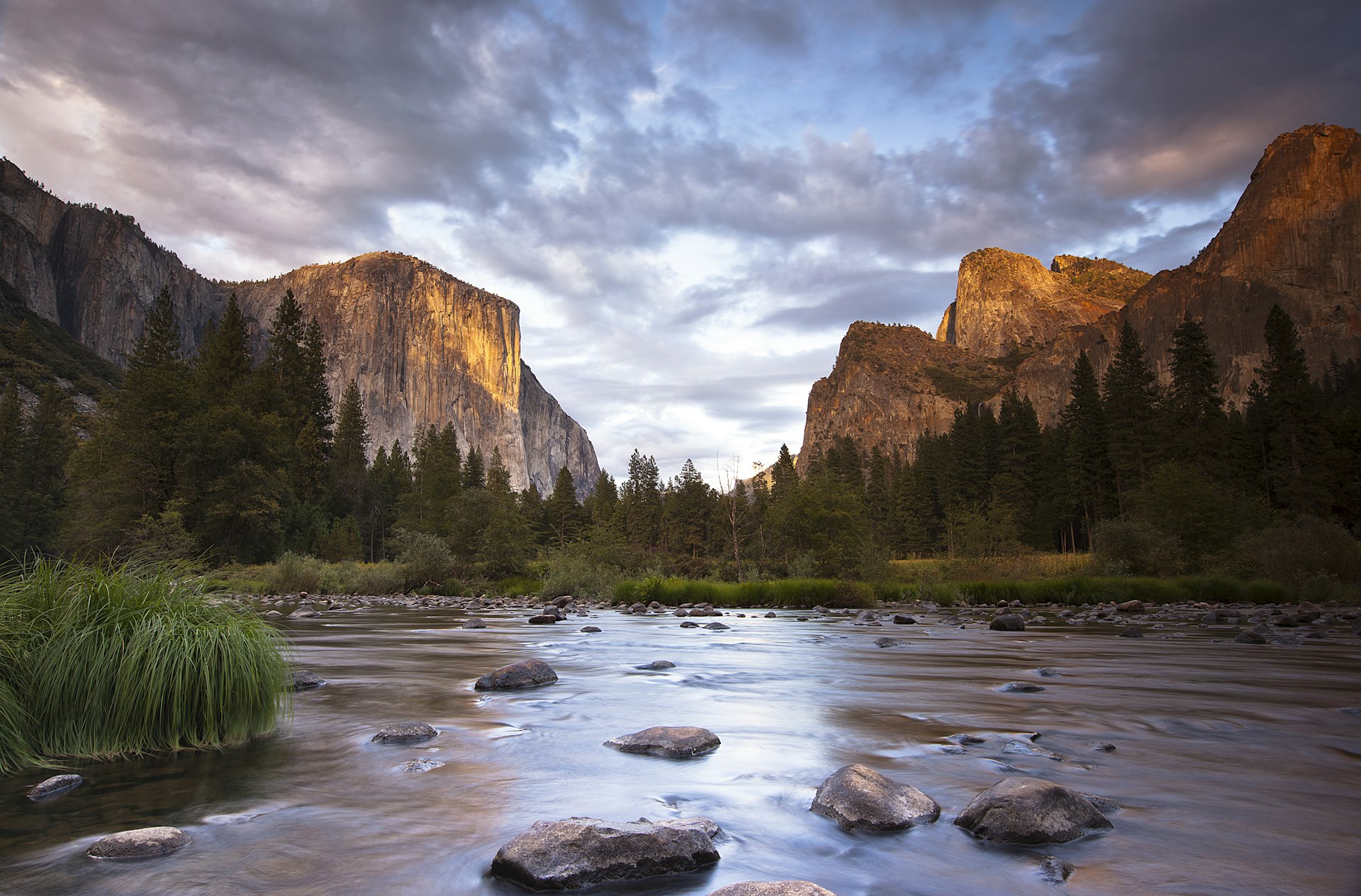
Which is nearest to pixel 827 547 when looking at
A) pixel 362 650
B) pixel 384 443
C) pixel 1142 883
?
pixel 362 650

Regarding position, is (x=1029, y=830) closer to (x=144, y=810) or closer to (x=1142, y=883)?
(x=1142, y=883)

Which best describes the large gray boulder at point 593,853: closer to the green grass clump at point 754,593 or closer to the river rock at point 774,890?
Answer: the river rock at point 774,890

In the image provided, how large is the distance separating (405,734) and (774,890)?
4337mm

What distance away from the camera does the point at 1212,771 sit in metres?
5.07

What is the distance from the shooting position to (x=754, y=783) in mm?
4758

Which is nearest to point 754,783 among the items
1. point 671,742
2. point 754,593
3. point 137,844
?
point 671,742

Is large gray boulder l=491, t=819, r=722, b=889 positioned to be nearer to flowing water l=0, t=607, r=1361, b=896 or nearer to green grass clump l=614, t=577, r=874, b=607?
flowing water l=0, t=607, r=1361, b=896

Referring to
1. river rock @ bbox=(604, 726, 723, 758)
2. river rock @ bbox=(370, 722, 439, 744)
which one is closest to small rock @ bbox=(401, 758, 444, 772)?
river rock @ bbox=(370, 722, 439, 744)

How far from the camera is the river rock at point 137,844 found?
3.27 meters

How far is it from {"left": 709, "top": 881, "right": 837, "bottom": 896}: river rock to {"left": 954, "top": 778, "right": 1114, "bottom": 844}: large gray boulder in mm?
1456

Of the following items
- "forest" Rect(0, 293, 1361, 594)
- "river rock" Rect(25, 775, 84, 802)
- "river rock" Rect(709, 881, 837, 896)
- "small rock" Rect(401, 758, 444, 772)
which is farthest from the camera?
"forest" Rect(0, 293, 1361, 594)

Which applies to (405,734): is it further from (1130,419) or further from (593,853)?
(1130,419)

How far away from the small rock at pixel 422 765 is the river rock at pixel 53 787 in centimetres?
188

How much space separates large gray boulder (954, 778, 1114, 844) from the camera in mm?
3543
